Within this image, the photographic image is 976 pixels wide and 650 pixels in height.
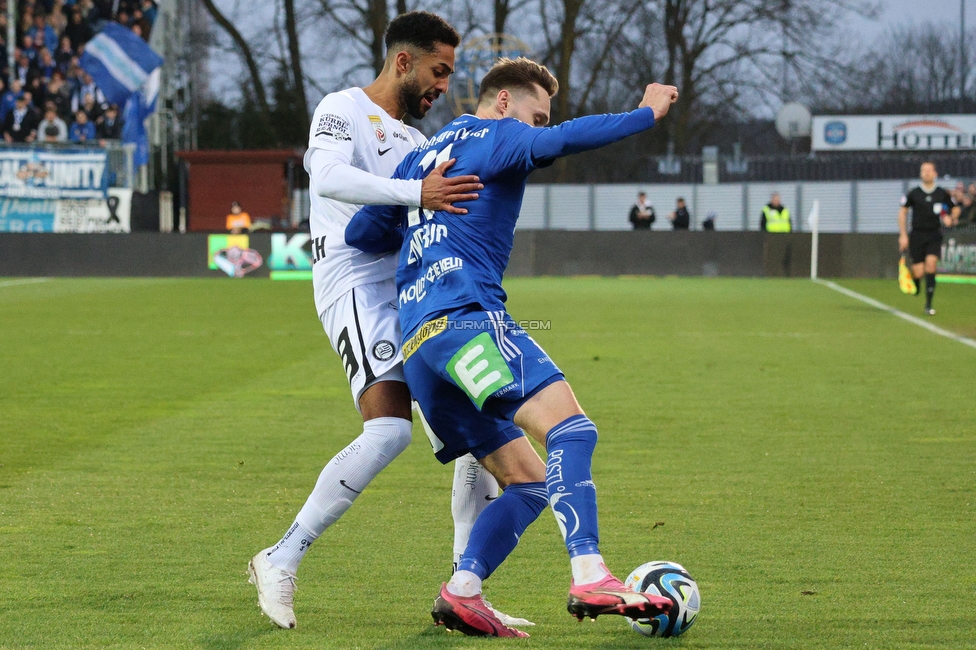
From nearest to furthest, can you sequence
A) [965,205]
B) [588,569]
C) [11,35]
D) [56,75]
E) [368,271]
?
[588,569]
[368,271]
[965,205]
[56,75]
[11,35]

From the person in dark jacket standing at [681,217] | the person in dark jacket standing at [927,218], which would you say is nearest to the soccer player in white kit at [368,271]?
the person in dark jacket standing at [927,218]

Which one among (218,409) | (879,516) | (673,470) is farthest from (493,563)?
(218,409)

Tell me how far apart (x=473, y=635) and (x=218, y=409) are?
5.32m

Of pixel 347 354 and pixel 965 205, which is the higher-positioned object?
pixel 965 205

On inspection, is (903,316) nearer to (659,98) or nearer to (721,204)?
(659,98)

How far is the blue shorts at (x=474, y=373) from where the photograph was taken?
143 inches

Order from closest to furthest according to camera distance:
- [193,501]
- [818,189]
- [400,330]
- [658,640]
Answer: [658,640]
[400,330]
[193,501]
[818,189]

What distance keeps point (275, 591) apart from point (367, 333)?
862mm

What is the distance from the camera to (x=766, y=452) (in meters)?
7.04

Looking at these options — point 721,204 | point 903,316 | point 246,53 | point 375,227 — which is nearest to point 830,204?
point 721,204

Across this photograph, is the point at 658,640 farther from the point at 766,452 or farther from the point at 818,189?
the point at 818,189

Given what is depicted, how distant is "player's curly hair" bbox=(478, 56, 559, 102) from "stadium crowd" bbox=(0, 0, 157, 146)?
34.2 metres

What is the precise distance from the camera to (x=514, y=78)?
395 centimetres

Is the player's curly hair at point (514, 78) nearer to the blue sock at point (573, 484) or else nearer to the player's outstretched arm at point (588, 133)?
the player's outstretched arm at point (588, 133)
